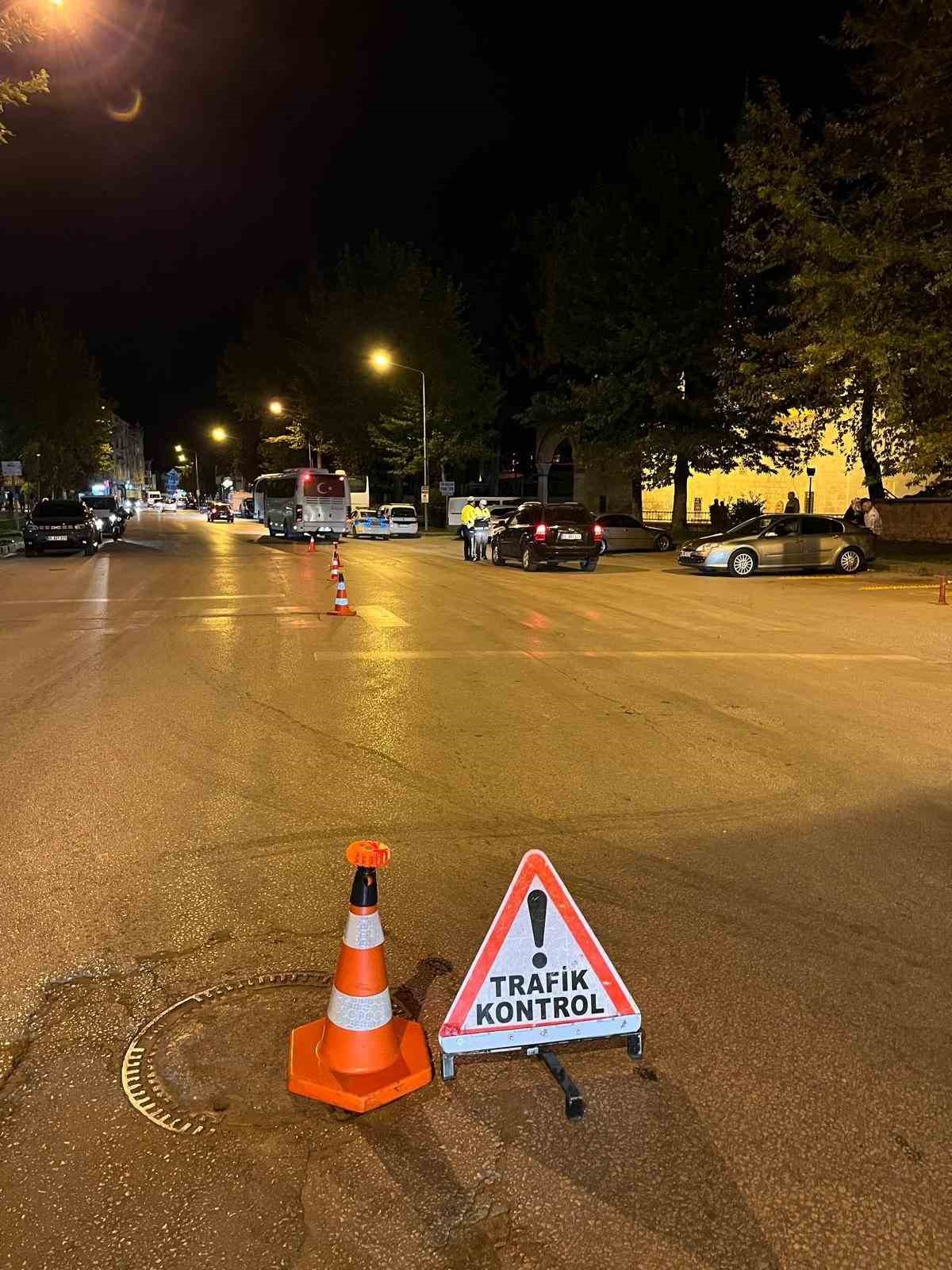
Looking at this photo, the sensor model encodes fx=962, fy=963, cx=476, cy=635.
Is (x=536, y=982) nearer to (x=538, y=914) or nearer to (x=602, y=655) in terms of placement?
(x=538, y=914)

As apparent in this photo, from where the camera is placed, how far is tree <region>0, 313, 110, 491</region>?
54562 mm

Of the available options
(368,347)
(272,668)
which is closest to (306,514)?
(368,347)

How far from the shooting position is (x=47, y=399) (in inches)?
2234

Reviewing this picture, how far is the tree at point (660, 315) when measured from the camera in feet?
103

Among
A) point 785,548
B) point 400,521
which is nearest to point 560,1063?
point 785,548

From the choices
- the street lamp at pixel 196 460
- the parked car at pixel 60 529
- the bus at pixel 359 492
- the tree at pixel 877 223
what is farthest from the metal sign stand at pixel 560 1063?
the street lamp at pixel 196 460

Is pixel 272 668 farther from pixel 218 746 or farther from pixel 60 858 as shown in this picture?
pixel 60 858

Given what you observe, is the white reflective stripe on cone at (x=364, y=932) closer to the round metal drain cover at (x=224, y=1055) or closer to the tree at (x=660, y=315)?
the round metal drain cover at (x=224, y=1055)

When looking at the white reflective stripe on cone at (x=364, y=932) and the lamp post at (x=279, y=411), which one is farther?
the lamp post at (x=279, y=411)

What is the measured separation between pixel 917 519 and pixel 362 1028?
1405 inches

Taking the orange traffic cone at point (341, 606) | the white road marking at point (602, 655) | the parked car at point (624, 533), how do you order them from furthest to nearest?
1. the parked car at point (624, 533)
2. the orange traffic cone at point (341, 606)
3. the white road marking at point (602, 655)

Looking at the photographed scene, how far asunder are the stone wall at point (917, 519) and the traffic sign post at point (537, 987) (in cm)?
3423

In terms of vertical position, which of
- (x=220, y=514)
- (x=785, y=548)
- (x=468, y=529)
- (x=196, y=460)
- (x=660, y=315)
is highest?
(x=196, y=460)

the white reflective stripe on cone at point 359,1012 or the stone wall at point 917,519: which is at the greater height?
the stone wall at point 917,519
